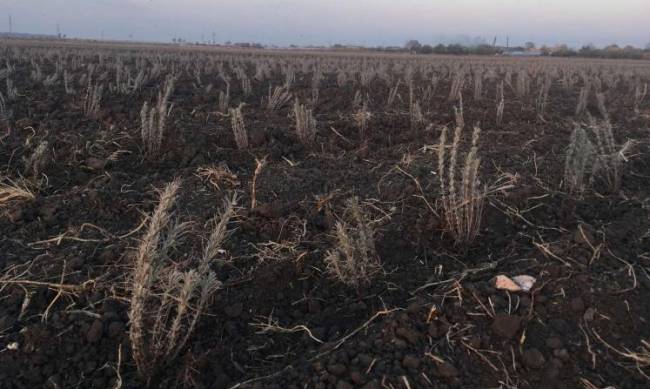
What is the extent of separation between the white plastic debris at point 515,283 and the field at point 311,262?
1.1 inches

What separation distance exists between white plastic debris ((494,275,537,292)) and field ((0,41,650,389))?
3 cm

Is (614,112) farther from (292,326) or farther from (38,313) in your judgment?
(38,313)

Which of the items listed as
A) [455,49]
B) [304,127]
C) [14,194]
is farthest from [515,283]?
[455,49]

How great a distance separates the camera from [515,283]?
9.09 feet

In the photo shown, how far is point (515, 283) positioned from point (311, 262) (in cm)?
121

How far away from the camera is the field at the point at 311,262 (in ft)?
7.79

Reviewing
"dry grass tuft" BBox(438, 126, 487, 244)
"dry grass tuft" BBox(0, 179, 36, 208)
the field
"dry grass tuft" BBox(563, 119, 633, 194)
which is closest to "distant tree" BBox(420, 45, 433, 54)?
the field

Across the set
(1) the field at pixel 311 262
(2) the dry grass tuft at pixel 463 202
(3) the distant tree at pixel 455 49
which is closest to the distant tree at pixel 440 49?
(3) the distant tree at pixel 455 49

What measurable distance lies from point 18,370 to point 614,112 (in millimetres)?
9296

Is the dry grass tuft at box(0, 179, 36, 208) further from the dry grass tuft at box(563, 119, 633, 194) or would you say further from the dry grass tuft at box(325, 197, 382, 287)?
the dry grass tuft at box(563, 119, 633, 194)

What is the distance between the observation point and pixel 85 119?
6.43 metres

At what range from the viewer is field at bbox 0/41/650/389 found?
238cm

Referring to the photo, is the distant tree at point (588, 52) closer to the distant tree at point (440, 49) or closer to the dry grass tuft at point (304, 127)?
the distant tree at point (440, 49)

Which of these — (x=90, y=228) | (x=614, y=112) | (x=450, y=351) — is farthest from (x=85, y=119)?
(x=614, y=112)
